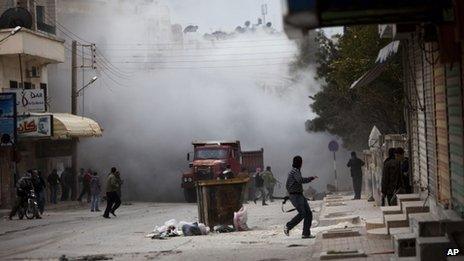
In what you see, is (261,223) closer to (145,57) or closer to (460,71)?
(460,71)

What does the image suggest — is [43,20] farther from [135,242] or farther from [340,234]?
[340,234]

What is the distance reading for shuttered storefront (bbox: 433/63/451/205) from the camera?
1180 centimetres

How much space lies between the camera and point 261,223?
22.7 metres

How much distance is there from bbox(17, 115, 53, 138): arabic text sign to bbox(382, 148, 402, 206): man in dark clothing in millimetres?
20505

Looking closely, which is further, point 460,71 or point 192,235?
point 192,235

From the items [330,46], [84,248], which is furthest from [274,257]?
[330,46]

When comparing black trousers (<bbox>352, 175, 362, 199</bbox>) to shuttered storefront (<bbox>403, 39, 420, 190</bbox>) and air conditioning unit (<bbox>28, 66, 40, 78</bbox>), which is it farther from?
air conditioning unit (<bbox>28, 66, 40, 78</bbox>)

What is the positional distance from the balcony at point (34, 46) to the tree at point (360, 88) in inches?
493

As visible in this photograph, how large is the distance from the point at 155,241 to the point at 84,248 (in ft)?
5.44

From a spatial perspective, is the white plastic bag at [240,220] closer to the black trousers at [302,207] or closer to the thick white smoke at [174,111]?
the black trousers at [302,207]

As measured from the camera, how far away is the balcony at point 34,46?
37.4m

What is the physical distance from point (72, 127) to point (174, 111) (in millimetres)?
15366

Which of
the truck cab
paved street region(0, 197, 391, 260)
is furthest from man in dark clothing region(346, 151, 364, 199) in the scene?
the truck cab

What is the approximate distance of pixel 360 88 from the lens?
1193 inches
